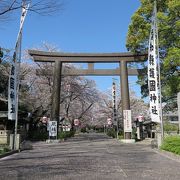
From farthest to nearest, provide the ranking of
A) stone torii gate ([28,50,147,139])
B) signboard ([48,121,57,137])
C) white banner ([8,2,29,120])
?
stone torii gate ([28,50,147,139]) < signboard ([48,121,57,137]) < white banner ([8,2,29,120])

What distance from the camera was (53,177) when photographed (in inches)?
347

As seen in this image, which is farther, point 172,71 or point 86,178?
point 172,71

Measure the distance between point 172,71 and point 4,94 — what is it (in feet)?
58.2

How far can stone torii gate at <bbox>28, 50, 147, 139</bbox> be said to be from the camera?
29.9m

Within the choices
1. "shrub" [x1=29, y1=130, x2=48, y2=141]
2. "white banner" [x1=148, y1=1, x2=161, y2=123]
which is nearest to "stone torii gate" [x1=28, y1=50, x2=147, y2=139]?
"shrub" [x1=29, y1=130, x2=48, y2=141]

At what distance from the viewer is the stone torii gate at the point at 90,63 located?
2988 cm

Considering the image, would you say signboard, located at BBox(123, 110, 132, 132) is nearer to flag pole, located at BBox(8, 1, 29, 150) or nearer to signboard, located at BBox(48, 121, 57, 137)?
signboard, located at BBox(48, 121, 57, 137)

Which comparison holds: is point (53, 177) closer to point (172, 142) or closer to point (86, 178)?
point (86, 178)

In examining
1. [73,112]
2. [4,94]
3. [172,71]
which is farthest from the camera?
[73,112]

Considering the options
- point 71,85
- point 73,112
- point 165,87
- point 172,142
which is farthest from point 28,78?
point 172,142

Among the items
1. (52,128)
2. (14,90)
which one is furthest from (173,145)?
(52,128)

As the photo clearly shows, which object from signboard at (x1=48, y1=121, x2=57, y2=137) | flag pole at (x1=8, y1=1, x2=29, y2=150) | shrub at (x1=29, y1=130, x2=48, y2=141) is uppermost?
flag pole at (x1=8, y1=1, x2=29, y2=150)

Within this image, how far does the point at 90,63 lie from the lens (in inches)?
1226

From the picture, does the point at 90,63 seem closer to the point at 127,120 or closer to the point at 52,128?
the point at 127,120
